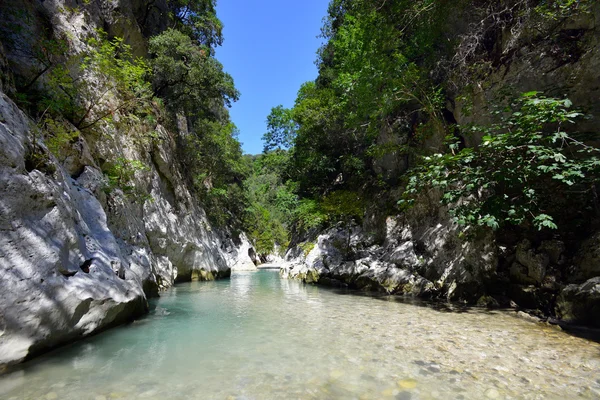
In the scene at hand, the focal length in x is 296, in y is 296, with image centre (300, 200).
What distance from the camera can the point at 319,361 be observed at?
372cm

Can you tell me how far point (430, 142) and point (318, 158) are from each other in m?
7.62

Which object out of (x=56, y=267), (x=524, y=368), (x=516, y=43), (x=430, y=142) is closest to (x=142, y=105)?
(x=56, y=267)

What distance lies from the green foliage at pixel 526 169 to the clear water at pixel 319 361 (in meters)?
2.13

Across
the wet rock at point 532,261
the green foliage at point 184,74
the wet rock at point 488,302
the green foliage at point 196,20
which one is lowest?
the wet rock at point 488,302

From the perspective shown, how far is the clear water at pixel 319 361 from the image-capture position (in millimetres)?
2900

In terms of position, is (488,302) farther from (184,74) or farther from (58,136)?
(184,74)

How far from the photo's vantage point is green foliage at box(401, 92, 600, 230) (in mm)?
4973

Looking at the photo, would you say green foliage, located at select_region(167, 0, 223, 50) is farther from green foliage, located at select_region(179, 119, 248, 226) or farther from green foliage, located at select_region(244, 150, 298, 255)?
green foliage, located at select_region(244, 150, 298, 255)

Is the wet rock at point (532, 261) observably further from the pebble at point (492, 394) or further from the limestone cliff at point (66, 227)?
the limestone cliff at point (66, 227)

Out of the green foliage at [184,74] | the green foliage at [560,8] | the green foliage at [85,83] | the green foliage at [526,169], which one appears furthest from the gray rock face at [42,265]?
the green foliage at [184,74]

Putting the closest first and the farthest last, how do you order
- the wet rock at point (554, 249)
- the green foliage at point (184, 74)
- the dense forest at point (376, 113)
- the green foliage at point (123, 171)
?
the dense forest at point (376, 113), the wet rock at point (554, 249), the green foliage at point (123, 171), the green foliage at point (184, 74)

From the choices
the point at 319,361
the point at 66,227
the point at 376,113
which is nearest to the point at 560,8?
the point at 376,113

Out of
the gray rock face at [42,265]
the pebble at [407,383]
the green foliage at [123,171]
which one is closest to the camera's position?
the pebble at [407,383]

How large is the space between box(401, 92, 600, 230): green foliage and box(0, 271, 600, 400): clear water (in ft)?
6.99
